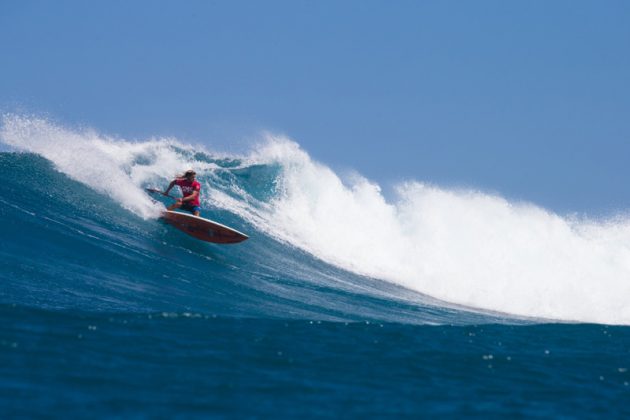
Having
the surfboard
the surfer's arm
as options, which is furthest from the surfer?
the surfboard

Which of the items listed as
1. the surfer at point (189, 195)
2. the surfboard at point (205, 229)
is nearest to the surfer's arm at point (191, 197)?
the surfer at point (189, 195)

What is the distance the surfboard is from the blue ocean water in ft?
0.71

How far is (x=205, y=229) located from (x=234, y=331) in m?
7.48

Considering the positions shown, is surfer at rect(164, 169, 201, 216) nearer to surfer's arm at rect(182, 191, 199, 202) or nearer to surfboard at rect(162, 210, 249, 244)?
surfer's arm at rect(182, 191, 199, 202)

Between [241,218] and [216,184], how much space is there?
10.3 ft

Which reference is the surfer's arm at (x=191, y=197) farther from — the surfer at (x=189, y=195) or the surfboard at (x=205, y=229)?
the surfboard at (x=205, y=229)

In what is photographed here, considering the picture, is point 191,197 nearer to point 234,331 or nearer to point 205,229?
point 205,229

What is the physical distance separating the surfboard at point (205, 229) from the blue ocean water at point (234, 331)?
0.71 feet

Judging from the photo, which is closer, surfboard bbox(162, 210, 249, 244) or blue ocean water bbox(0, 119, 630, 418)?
blue ocean water bbox(0, 119, 630, 418)

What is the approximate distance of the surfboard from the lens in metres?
14.4

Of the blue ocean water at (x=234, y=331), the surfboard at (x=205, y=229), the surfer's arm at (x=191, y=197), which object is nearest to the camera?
the blue ocean water at (x=234, y=331)

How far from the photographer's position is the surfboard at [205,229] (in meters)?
14.4

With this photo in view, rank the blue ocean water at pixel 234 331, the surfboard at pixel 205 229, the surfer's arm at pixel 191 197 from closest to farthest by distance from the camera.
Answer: the blue ocean water at pixel 234 331
the surfboard at pixel 205 229
the surfer's arm at pixel 191 197

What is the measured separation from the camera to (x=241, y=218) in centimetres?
2002
